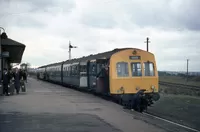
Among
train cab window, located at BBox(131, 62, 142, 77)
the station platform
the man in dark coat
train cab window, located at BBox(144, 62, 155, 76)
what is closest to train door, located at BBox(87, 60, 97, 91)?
train cab window, located at BBox(131, 62, 142, 77)

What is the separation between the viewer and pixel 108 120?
1241cm

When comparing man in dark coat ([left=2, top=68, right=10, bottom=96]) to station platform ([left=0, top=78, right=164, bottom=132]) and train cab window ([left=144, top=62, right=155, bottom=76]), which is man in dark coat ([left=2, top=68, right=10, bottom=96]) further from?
train cab window ([left=144, top=62, right=155, bottom=76])

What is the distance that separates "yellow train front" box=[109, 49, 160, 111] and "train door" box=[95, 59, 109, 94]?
2.62ft

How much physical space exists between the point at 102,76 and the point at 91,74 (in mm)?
3186

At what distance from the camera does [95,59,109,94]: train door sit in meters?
19.9

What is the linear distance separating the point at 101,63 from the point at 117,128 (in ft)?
35.0

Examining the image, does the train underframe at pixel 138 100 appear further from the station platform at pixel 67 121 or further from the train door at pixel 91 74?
the train door at pixel 91 74

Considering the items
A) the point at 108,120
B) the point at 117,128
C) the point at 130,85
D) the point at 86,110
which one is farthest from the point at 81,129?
the point at 130,85

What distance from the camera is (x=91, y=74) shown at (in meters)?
23.8

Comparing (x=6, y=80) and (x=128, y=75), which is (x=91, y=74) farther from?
(x=6, y=80)

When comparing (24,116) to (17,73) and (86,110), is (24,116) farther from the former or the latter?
(17,73)

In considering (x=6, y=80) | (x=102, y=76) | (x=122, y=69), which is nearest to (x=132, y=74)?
(x=122, y=69)

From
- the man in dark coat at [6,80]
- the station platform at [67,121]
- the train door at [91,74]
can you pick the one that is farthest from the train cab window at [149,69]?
the man in dark coat at [6,80]

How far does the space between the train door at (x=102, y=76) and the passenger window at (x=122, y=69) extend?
721mm
